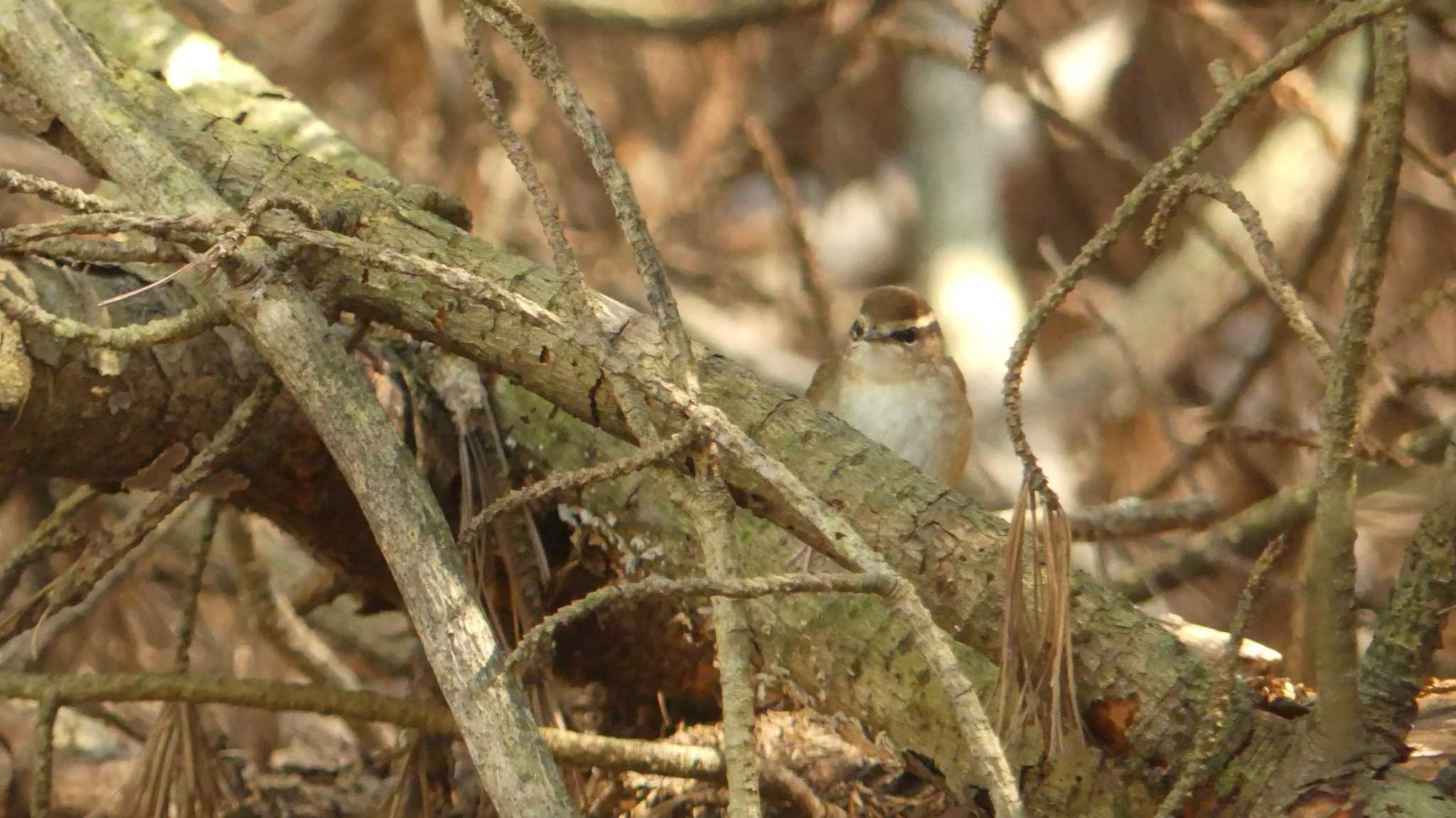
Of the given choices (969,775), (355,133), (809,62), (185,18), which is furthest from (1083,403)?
(185,18)

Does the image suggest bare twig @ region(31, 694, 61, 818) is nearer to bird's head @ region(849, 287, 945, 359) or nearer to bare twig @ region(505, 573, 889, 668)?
bare twig @ region(505, 573, 889, 668)

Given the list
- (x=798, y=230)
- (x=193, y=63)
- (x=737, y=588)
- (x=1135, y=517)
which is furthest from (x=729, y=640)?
(x=798, y=230)

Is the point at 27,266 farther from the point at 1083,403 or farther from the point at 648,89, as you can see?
the point at 648,89

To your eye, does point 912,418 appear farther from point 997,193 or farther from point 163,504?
point 997,193

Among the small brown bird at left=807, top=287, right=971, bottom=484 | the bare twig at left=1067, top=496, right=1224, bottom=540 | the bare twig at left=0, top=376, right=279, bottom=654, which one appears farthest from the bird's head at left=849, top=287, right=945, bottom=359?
the bare twig at left=0, top=376, right=279, bottom=654

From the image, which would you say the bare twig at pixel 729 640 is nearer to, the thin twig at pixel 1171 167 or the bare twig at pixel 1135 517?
the thin twig at pixel 1171 167
